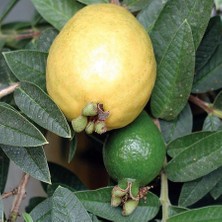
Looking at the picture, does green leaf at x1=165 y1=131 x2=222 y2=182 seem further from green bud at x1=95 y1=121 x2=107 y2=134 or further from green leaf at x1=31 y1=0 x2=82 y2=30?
green leaf at x1=31 y1=0 x2=82 y2=30

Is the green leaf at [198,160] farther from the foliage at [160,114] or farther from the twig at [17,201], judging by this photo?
the twig at [17,201]

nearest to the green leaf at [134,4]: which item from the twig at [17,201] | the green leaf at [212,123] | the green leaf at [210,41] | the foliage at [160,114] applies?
the foliage at [160,114]

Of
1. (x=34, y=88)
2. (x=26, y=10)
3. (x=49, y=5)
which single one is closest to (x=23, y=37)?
(x=49, y=5)

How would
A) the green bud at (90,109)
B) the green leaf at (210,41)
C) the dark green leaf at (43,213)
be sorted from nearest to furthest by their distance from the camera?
1. the green bud at (90,109)
2. the dark green leaf at (43,213)
3. the green leaf at (210,41)

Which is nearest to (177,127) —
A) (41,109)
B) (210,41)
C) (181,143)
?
(181,143)

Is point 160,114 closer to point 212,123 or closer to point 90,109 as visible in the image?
point 212,123

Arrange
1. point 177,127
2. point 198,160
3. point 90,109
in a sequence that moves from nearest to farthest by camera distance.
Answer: point 90,109 < point 198,160 < point 177,127
